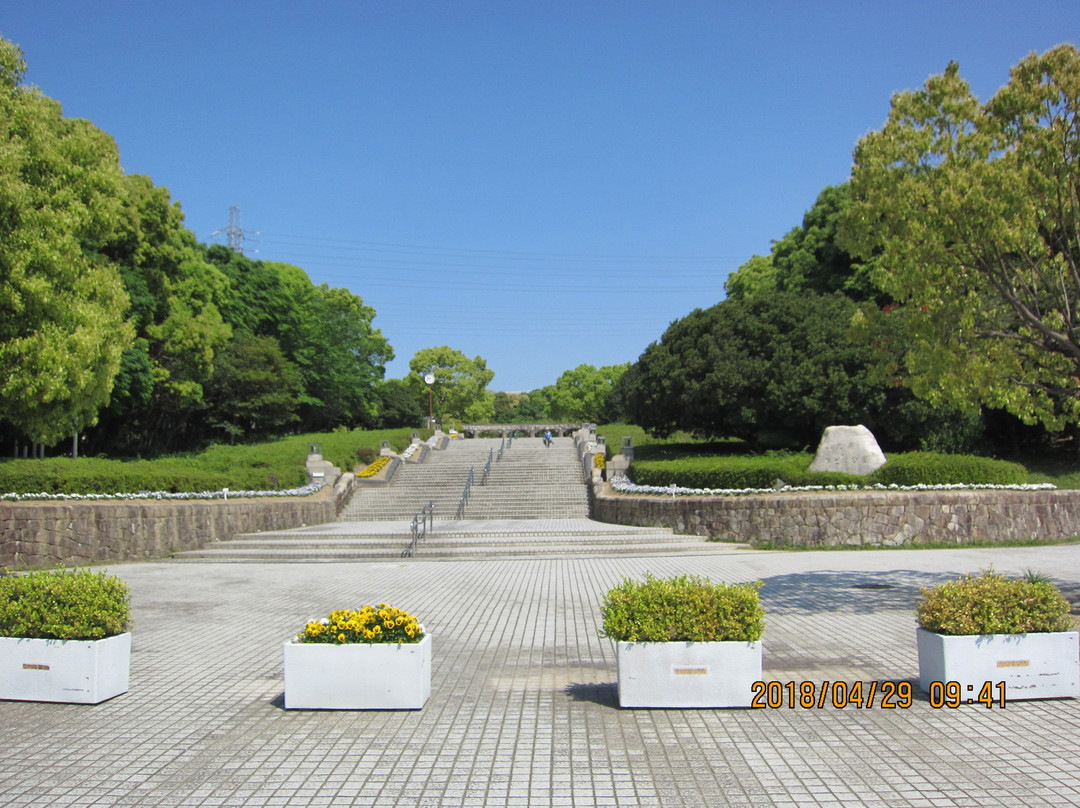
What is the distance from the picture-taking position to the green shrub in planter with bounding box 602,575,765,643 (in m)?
5.26

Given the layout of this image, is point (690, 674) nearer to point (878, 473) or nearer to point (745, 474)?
point (745, 474)

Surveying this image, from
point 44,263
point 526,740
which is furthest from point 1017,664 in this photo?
point 44,263

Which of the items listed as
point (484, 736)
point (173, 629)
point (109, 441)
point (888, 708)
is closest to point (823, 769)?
point (888, 708)

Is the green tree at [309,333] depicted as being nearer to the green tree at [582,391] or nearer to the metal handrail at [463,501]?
the metal handrail at [463,501]

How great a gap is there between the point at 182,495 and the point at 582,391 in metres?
77.3

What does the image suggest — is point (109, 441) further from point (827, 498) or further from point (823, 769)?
point (823, 769)

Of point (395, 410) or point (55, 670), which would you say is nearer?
point (55, 670)

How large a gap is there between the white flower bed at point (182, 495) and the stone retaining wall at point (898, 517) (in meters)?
11.9

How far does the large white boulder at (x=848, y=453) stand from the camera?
17781 mm

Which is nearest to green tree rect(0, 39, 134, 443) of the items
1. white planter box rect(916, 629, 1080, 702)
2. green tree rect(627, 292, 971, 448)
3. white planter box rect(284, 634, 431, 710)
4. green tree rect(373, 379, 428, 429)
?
white planter box rect(284, 634, 431, 710)

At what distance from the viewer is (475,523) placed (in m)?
20.0

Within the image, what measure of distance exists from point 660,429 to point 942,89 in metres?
20.1

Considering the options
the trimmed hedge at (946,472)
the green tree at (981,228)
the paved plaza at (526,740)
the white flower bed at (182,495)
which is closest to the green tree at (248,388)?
the white flower bed at (182,495)

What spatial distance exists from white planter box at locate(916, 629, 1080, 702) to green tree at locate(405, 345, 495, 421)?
2590 inches
